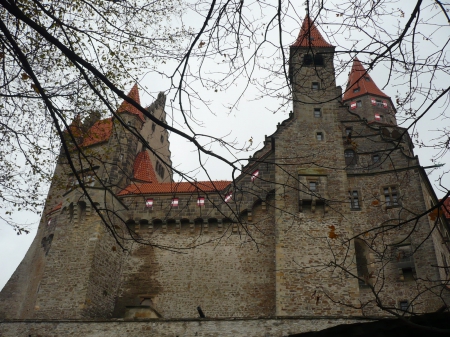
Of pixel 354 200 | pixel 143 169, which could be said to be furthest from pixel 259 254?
pixel 143 169

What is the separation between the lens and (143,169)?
90.0ft

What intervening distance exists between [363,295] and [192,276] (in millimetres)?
6935

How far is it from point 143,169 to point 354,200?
11448mm

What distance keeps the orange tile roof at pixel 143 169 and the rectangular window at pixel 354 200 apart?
10.8 metres

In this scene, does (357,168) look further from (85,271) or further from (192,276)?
(85,271)

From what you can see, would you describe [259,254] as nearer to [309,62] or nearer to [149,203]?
[149,203]

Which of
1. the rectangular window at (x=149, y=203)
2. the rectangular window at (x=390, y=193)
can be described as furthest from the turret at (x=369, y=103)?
the rectangular window at (x=149, y=203)

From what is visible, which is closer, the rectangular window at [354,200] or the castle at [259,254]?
the castle at [259,254]

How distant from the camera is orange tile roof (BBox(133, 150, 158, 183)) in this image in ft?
88.8

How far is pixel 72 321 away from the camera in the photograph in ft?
53.4

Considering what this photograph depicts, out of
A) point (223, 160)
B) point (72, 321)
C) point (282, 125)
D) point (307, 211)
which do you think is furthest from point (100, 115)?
point (282, 125)

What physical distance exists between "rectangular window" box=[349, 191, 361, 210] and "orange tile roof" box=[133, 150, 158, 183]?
425 inches

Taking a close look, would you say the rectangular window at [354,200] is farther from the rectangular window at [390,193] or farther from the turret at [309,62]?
the turret at [309,62]

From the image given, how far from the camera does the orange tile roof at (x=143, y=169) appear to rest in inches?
1066
